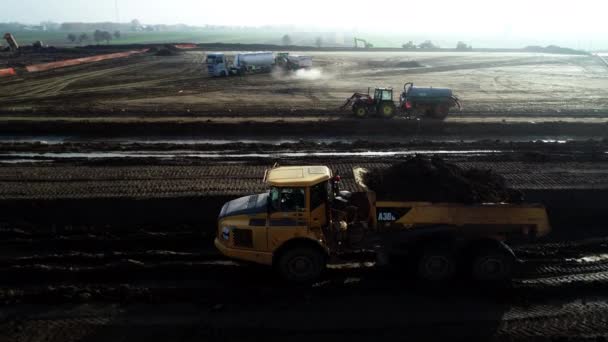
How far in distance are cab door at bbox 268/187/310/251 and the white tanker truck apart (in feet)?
107

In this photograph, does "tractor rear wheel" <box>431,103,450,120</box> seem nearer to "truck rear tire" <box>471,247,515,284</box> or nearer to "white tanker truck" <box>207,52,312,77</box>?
"truck rear tire" <box>471,247,515,284</box>

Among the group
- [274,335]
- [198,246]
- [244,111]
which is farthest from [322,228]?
[244,111]

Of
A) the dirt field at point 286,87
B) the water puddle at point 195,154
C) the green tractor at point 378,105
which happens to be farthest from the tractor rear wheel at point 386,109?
the water puddle at point 195,154

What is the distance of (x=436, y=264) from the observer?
27.2 ft

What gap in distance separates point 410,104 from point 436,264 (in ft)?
53.8

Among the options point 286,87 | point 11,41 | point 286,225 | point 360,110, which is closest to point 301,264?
point 286,225

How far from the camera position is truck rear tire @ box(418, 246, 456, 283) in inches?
323

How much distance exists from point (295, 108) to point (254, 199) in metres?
17.0

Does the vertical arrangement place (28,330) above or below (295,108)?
below

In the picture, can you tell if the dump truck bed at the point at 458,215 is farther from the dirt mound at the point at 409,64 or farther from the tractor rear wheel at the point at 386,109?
the dirt mound at the point at 409,64

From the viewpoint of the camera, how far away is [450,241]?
8312 mm

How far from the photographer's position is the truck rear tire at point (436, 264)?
8.20 m

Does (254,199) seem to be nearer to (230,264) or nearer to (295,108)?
(230,264)

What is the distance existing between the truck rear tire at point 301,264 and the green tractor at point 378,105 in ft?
53.2
